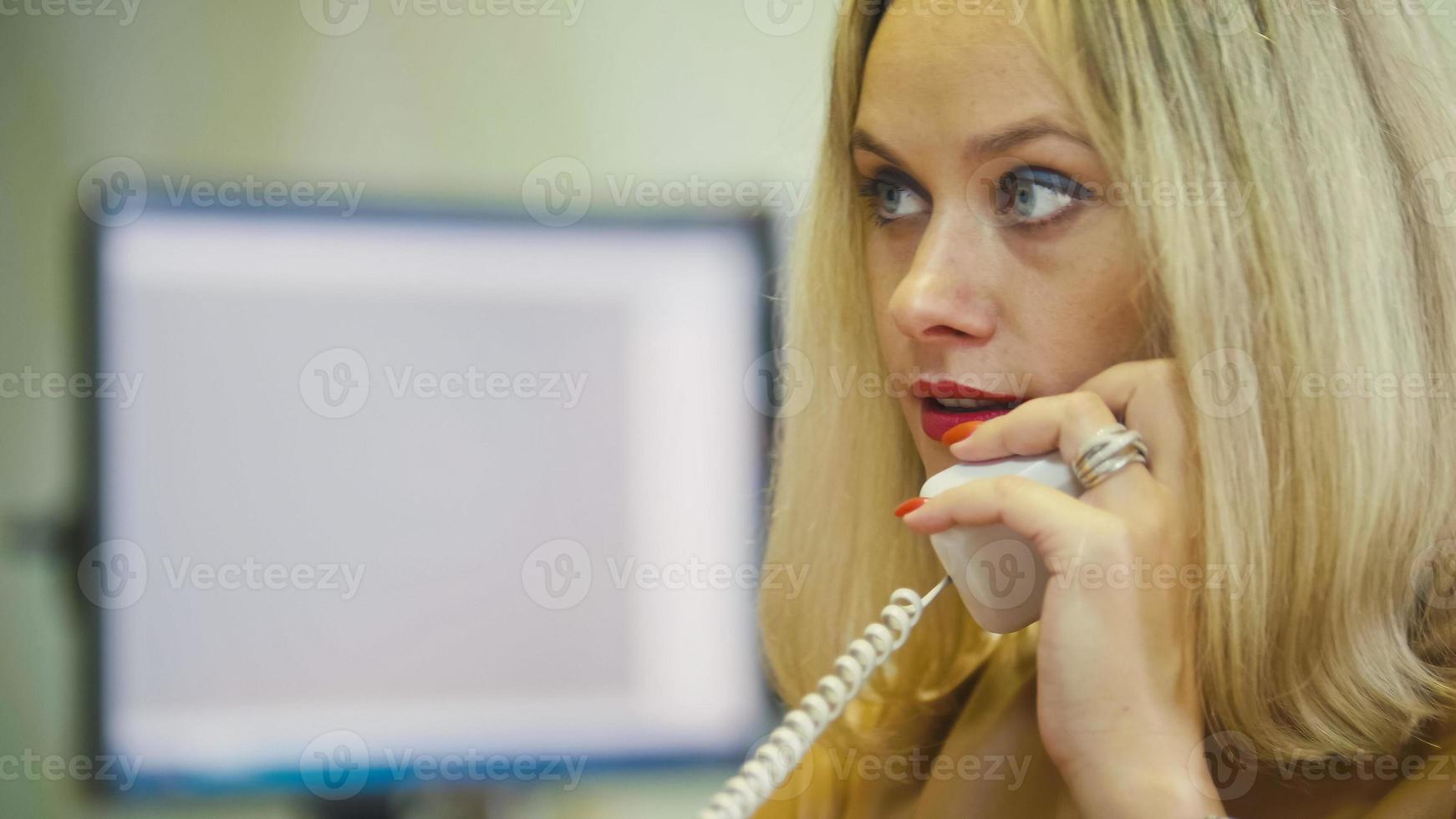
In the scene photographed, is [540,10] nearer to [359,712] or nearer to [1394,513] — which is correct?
[359,712]

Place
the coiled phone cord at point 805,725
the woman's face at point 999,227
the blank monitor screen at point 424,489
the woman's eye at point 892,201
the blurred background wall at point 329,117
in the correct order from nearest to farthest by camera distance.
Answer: the coiled phone cord at point 805,725 < the woman's face at point 999,227 < the woman's eye at point 892,201 < the blank monitor screen at point 424,489 < the blurred background wall at point 329,117

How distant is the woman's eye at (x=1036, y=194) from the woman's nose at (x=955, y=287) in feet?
0.08

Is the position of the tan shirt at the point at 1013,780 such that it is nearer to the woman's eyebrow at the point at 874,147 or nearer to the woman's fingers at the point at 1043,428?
the woman's fingers at the point at 1043,428

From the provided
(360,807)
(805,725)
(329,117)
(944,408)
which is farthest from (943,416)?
(329,117)

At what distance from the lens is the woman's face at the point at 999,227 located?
28.9 inches

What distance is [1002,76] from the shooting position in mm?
734

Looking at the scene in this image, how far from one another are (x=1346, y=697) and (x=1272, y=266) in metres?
0.27

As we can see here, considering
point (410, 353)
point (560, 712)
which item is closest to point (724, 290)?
point (410, 353)

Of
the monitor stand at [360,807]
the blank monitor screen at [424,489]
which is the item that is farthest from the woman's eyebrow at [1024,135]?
the monitor stand at [360,807]

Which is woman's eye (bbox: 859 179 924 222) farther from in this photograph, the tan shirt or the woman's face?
the tan shirt

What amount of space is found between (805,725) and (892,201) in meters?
0.41

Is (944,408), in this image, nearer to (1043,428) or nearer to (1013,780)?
(1043,428)

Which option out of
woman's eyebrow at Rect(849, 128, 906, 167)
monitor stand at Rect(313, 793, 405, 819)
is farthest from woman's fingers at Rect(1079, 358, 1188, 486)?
monitor stand at Rect(313, 793, 405, 819)

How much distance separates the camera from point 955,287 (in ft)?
2.52
